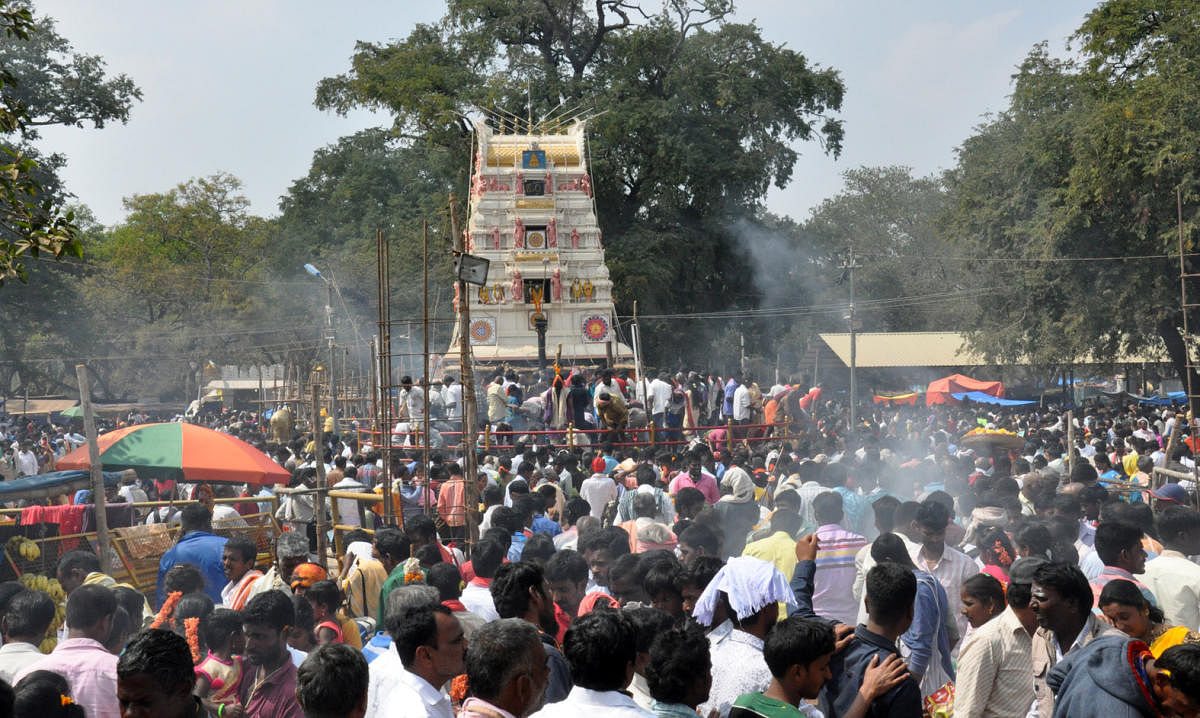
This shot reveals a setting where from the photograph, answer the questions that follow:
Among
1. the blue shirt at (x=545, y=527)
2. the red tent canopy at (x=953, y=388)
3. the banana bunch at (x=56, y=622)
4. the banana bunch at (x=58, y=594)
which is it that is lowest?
the red tent canopy at (x=953, y=388)

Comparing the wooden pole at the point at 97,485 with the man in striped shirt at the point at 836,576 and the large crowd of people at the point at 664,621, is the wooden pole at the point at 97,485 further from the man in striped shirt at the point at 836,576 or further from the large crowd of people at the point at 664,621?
the man in striped shirt at the point at 836,576

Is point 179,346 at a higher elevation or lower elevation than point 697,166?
lower

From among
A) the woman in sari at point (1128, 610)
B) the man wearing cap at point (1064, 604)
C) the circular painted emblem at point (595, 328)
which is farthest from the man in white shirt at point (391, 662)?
the circular painted emblem at point (595, 328)

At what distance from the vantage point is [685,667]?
14.6 feet

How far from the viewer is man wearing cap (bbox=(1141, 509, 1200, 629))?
6.39m

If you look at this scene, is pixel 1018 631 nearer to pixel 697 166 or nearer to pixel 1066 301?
pixel 1066 301

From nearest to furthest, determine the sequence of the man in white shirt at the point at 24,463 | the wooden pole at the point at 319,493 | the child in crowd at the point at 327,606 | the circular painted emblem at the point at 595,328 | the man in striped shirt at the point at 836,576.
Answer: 1. the child in crowd at the point at 327,606
2. the man in striped shirt at the point at 836,576
3. the wooden pole at the point at 319,493
4. the man in white shirt at the point at 24,463
5. the circular painted emblem at the point at 595,328

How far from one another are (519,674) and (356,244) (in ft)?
177

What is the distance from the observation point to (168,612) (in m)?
6.94

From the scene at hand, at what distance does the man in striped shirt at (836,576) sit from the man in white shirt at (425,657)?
131 inches

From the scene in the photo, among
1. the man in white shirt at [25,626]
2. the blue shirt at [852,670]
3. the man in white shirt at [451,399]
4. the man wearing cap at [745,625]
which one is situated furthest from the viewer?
the man in white shirt at [451,399]

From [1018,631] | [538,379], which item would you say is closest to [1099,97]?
[538,379]

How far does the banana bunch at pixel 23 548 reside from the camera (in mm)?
9609

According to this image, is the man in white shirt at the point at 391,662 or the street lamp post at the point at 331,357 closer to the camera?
the man in white shirt at the point at 391,662
